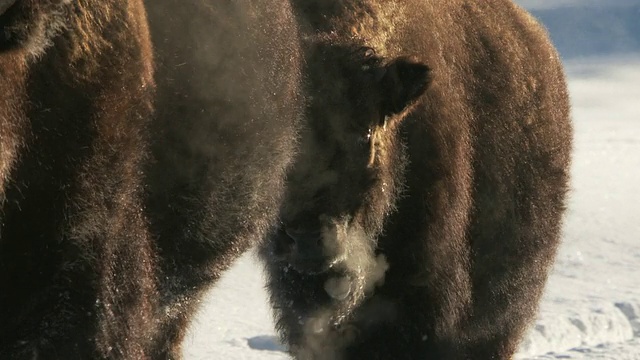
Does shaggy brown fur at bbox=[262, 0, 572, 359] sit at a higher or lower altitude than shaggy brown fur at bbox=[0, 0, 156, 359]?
lower

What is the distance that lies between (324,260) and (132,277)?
1034 millimetres

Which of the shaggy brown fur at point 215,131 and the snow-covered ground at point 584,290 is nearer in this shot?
the shaggy brown fur at point 215,131

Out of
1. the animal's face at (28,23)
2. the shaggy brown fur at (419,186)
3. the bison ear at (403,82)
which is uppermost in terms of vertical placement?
the animal's face at (28,23)

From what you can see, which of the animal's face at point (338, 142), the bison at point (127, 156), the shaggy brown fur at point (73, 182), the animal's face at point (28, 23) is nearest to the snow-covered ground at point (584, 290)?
the animal's face at point (338, 142)

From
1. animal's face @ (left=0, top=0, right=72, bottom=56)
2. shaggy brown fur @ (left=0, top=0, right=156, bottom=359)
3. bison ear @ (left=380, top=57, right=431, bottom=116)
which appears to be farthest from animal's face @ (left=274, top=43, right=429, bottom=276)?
animal's face @ (left=0, top=0, right=72, bottom=56)

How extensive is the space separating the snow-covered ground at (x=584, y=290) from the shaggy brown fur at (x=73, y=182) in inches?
49.3

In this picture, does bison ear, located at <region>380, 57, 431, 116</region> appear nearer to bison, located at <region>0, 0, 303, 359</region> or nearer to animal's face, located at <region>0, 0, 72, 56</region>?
bison, located at <region>0, 0, 303, 359</region>

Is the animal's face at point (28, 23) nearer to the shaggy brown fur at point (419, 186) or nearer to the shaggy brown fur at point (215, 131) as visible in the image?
the shaggy brown fur at point (215, 131)

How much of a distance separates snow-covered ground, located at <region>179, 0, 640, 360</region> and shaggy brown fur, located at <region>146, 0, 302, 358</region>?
0.69m

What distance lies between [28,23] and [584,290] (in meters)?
6.71

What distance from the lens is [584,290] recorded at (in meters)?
7.91

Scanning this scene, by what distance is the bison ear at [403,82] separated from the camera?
3.23 meters

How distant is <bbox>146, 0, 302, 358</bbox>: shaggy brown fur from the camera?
8.44 ft

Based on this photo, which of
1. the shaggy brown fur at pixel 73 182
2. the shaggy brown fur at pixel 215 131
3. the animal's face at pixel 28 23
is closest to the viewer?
the animal's face at pixel 28 23
